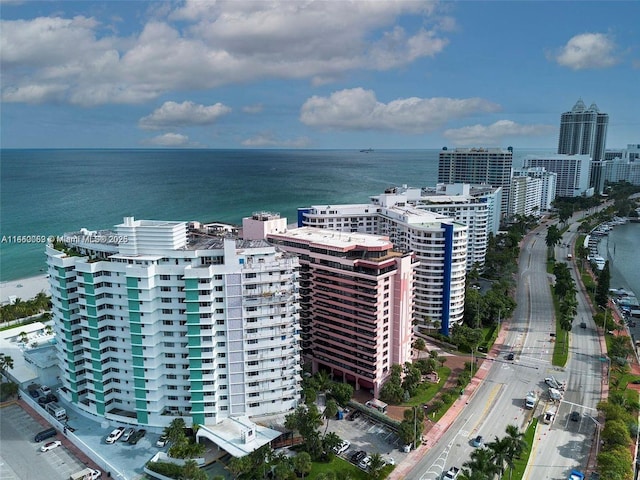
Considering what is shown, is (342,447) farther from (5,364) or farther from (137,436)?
(5,364)

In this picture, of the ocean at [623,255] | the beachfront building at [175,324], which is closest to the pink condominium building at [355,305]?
the beachfront building at [175,324]

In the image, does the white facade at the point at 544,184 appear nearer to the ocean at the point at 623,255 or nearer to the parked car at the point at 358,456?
the ocean at the point at 623,255

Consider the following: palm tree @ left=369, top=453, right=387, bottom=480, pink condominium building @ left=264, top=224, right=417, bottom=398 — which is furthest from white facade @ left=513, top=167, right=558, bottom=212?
palm tree @ left=369, top=453, right=387, bottom=480

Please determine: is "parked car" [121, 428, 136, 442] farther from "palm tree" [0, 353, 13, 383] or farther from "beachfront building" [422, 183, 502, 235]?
"beachfront building" [422, 183, 502, 235]

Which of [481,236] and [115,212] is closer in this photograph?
[481,236]

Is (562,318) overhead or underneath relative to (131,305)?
underneath

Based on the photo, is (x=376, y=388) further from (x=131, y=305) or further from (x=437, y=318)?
(x=131, y=305)

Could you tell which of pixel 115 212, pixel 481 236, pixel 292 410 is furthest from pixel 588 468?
pixel 115 212

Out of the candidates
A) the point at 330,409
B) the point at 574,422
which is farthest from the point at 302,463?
the point at 574,422
